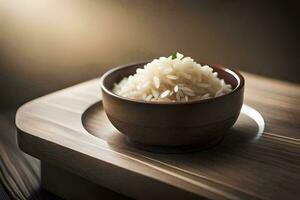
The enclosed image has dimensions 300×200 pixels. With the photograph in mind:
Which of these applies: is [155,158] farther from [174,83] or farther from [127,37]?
[127,37]

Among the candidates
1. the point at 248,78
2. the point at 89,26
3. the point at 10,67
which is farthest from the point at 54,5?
the point at 248,78

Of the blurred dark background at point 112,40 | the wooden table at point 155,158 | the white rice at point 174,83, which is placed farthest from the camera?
the blurred dark background at point 112,40

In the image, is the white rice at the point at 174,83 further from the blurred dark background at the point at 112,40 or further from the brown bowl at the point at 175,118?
the blurred dark background at the point at 112,40

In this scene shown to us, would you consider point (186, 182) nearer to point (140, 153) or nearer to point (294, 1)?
point (140, 153)

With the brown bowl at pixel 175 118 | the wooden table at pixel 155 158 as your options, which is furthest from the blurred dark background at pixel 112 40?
the brown bowl at pixel 175 118

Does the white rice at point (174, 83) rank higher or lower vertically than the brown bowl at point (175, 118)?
higher

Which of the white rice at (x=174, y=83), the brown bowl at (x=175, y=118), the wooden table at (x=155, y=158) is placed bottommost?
the wooden table at (x=155, y=158)

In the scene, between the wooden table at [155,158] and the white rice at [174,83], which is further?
the white rice at [174,83]

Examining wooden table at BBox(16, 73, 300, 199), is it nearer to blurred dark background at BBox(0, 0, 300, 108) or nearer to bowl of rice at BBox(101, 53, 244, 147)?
bowl of rice at BBox(101, 53, 244, 147)
